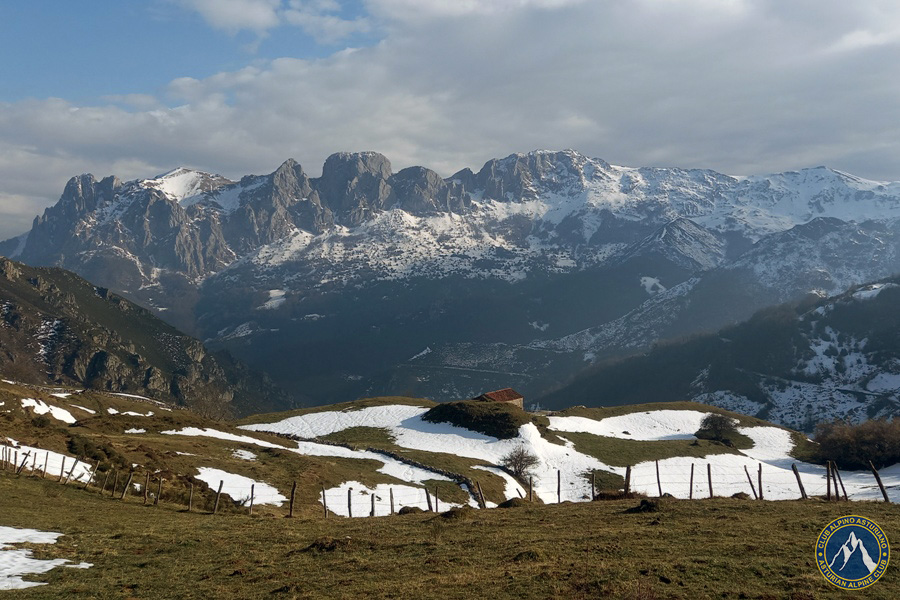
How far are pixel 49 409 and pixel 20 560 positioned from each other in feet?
272

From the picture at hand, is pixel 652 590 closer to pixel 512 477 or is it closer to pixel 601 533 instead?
pixel 601 533

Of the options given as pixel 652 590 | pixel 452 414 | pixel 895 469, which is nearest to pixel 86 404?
pixel 452 414

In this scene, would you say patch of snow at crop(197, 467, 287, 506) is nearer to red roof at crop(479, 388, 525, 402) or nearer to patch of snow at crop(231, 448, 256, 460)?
patch of snow at crop(231, 448, 256, 460)

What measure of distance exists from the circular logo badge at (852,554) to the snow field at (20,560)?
31056 mm

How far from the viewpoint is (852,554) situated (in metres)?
26.3

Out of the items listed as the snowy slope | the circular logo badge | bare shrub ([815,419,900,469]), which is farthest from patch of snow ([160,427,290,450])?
bare shrub ([815,419,900,469])

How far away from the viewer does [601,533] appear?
108 ft

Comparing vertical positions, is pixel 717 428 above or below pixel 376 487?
above

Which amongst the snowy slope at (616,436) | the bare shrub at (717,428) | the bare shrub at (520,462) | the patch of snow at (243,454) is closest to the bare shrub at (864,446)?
the snowy slope at (616,436)

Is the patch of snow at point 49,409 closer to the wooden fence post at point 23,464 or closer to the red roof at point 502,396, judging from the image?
the wooden fence post at point 23,464

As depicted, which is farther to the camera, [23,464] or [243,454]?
[243,454]

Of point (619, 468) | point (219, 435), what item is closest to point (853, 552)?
point (619, 468)

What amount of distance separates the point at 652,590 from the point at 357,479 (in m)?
48.1

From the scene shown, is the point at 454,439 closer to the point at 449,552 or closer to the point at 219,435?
the point at 219,435
